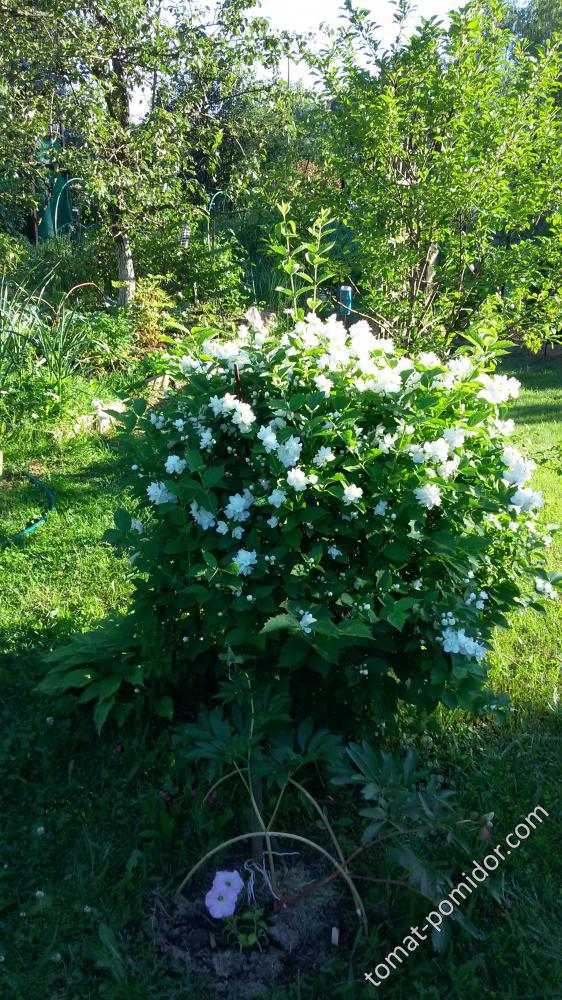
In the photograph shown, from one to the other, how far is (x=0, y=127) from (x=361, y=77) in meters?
3.97

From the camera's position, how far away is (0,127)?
21.0ft

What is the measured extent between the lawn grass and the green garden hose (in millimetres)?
423

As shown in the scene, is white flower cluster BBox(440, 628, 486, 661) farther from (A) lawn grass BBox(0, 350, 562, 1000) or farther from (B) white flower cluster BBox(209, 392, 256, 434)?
(B) white flower cluster BBox(209, 392, 256, 434)

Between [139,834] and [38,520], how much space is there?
2369 millimetres

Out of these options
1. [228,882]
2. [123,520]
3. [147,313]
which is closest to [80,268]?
[147,313]

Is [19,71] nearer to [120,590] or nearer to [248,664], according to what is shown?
[120,590]

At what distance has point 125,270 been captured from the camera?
7.73 metres

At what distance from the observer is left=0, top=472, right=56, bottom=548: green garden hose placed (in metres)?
3.96

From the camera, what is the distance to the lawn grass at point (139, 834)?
181cm

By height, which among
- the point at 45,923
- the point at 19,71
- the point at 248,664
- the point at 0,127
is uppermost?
the point at 19,71

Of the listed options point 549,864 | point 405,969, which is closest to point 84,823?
point 405,969

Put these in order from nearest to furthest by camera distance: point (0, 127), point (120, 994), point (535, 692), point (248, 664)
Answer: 1. point (120, 994)
2. point (248, 664)
3. point (535, 692)
4. point (0, 127)

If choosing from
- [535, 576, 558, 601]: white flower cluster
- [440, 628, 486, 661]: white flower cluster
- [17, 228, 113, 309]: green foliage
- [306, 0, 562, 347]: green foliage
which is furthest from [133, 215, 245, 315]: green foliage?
[440, 628, 486, 661]: white flower cluster

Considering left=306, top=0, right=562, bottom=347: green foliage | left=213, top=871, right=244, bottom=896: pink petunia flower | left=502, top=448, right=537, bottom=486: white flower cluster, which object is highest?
left=306, top=0, right=562, bottom=347: green foliage
